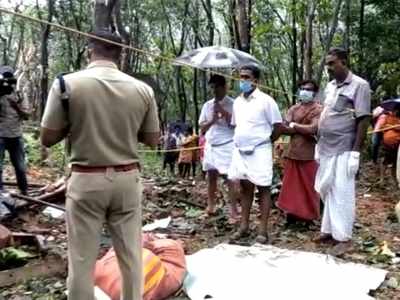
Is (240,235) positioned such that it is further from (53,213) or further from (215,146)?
(53,213)

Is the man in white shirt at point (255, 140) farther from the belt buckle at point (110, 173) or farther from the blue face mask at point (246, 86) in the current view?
the belt buckle at point (110, 173)

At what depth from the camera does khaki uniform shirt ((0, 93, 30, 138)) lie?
704cm

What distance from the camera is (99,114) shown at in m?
3.47

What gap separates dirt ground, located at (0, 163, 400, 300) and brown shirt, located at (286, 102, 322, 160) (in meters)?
0.81

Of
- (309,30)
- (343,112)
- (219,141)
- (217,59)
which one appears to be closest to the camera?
(343,112)

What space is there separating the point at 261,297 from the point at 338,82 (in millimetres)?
2356

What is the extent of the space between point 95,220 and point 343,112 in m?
3.01

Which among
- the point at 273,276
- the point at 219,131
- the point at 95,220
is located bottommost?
the point at 273,276

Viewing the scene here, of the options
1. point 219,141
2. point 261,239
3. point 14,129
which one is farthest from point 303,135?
point 14,129

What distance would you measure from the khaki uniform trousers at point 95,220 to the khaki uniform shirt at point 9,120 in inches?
150

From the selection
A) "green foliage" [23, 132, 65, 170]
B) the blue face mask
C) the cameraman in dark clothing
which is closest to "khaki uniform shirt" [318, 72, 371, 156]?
the blue face mask

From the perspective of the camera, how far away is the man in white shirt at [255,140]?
6000mm

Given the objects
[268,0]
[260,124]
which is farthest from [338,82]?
[268,0]

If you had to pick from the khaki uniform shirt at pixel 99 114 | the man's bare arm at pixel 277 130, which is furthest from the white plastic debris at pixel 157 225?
the khaki uniform shirt at pixel 99 114
